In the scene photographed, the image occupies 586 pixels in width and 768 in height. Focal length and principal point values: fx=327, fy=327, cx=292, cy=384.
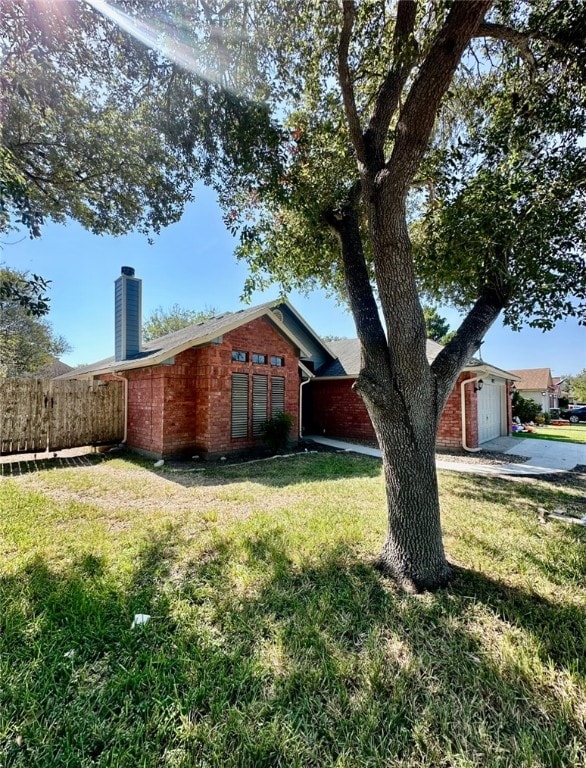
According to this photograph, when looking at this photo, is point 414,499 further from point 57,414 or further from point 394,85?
point 57,414

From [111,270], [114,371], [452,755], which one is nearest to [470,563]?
[452,755]

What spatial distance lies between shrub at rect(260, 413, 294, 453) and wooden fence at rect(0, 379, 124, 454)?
15.8ft

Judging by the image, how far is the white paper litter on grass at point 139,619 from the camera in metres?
2.56

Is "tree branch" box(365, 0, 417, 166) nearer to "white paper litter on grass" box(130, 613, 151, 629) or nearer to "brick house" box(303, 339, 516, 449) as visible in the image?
"white paper litter on grass" box(130, 613, 151, 629)

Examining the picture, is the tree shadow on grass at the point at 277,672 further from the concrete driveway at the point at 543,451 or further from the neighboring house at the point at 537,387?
the neighboring house at the point at 537,387

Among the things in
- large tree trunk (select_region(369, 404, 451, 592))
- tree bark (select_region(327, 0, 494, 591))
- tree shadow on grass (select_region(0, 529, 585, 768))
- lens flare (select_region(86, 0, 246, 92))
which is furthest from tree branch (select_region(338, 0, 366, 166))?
tree shadow on grass (select_region(0, 529, 585, 768))

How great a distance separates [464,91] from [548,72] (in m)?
1.03

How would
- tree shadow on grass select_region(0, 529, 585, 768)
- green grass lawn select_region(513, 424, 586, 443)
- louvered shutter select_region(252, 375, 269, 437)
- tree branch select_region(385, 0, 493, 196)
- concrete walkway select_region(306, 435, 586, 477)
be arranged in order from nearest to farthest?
tree shadow on grass select_region(0, 529, 585, 768) < tree branch select_region(385, 0, 493, 196) < concrete walkway select_region(306, 435, 586, 477) < louvered shutter select_region(252, 375, 269, 437) < green grass lawn select_region(513, 424, 586, 443)

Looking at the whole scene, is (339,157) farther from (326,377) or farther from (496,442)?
(496,442)

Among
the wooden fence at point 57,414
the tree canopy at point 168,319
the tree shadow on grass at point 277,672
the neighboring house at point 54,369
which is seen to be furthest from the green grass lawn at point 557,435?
the neighboring house at point 54,369

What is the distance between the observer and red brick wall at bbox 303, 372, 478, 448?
1098cm

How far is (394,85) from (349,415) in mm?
11759

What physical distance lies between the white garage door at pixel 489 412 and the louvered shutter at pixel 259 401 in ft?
26.6

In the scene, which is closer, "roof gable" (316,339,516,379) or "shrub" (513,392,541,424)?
"roof gable" (316,339,516,379)
